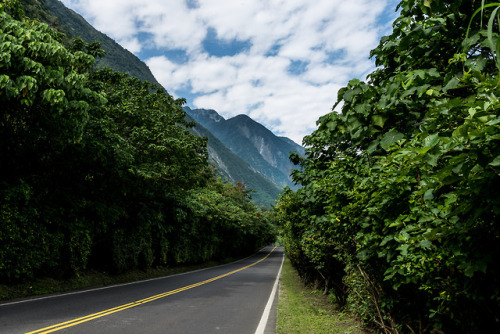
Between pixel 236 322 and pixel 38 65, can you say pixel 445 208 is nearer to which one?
pixel 236 322

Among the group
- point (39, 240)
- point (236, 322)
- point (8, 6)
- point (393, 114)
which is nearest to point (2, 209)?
point (39, 240)

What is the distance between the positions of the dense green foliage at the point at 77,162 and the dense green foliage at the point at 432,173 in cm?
716

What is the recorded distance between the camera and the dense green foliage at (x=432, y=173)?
67.1 inches

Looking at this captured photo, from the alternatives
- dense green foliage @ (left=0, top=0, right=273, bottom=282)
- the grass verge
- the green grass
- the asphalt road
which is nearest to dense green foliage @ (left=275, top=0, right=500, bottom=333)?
the green grass

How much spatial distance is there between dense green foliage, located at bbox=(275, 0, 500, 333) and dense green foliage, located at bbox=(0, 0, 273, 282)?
7.16 metres

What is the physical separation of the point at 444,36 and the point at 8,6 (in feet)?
36.0

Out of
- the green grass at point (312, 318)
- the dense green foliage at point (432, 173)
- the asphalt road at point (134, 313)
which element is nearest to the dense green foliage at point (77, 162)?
the asphalt road at point (134, 313)

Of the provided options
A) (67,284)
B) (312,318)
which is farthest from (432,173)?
(67,284)

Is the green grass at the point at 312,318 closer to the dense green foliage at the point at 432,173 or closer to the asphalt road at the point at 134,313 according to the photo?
the asphalt road at the point at 134,313

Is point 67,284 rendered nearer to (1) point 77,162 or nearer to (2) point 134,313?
(1) point 77,162

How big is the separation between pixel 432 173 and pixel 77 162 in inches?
500

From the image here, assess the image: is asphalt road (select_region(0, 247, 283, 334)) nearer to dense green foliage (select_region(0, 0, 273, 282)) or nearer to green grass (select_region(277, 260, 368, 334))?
green grass (select_region(277, 260, 368, 334))

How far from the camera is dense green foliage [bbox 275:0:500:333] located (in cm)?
171

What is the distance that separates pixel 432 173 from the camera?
235 centimetres
